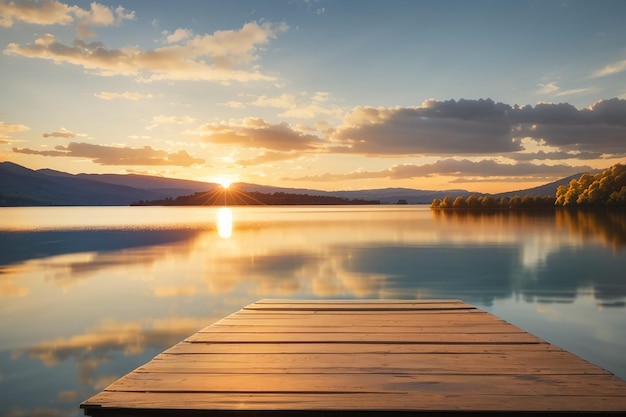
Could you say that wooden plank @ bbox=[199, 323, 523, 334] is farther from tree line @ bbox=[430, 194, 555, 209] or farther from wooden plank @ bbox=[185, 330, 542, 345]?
tree line @ bbox=[430, 194, 555, 209]

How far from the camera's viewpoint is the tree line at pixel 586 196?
81756 mm

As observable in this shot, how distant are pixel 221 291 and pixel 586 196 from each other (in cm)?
8991

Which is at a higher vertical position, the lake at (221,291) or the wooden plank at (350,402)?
the wooden plank at (350,402)

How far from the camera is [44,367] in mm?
9234

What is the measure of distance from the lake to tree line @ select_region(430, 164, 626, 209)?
5623 cm

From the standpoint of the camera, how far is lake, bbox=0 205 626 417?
31.2 ft

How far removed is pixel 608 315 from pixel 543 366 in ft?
32.1

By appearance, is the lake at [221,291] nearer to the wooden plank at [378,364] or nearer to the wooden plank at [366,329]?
the wooden plank at [366,329]

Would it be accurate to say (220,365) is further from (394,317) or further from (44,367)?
(44,367)

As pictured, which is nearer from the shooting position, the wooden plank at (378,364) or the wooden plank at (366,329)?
the wooden plank at (378,364)

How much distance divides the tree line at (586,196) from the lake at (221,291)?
184 feet

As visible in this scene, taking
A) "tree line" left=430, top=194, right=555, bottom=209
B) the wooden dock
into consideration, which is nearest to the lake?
the wooden dock

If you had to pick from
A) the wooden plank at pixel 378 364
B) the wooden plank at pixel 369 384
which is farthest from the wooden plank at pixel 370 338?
the wooden plank at pixel 369 384

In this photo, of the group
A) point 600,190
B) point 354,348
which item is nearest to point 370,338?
point 354,348
